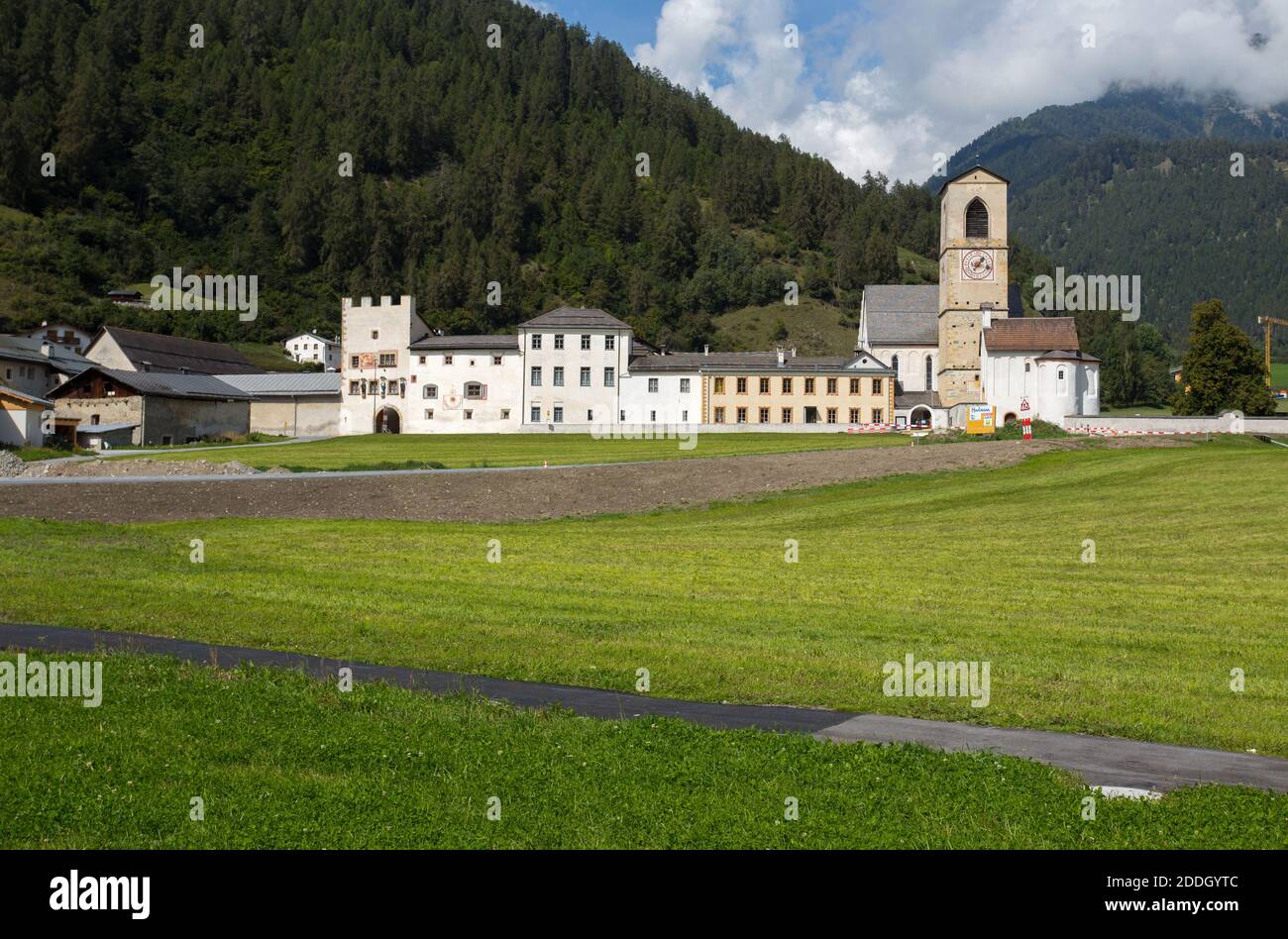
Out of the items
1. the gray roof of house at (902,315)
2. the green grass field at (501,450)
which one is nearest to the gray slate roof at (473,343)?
the green grass field at (501,450)

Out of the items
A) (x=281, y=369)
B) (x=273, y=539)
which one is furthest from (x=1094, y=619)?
(x=281, y=369)

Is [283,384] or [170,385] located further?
[283,384]

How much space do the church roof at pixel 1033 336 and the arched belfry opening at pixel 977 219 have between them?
15846 millimetres

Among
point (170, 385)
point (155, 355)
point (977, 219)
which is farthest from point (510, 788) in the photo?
point (155, 355)

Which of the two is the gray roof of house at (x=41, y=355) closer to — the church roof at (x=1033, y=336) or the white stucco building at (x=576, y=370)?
the white stucco building at (x=576, y=370)

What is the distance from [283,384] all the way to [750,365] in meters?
42.7

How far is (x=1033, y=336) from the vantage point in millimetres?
95750

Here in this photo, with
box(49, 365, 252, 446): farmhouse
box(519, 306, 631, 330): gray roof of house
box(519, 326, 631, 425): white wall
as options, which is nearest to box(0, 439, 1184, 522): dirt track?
box(49, 365, 252, 446): farmhouse

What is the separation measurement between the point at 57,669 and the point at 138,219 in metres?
189

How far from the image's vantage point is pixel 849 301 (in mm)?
190000

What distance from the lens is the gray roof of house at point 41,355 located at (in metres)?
92.5

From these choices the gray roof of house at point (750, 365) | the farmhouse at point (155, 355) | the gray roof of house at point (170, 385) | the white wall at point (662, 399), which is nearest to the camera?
the gray roof of house at point (170, 385)

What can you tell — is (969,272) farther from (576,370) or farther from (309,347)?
(309,347)
